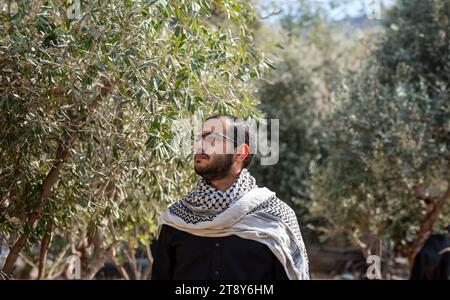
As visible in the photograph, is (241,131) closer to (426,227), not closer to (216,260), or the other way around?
(216,260)

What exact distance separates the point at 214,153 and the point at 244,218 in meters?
0.36

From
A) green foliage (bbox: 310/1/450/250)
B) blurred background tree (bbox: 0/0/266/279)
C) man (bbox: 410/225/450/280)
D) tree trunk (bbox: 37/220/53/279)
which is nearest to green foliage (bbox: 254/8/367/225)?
green foliage (bbox: 310/1/450/250)

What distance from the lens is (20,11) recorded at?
4.92 meters

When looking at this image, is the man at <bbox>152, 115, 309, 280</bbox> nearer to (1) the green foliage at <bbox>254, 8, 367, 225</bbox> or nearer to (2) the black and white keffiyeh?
(2) the black and white keffiyeh

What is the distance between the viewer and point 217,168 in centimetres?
379

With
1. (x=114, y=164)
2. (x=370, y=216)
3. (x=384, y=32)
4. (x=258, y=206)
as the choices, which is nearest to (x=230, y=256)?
(x=258, y=206)

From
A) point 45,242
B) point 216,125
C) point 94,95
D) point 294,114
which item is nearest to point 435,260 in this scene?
point 45,242

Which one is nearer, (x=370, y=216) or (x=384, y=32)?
(x=370, y=216)

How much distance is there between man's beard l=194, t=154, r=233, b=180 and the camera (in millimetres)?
3771

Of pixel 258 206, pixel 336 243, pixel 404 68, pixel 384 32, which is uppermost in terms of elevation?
pixel 384 32

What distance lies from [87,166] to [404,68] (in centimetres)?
762

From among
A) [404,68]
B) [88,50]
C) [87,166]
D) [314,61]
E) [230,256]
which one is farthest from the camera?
[314,61]
